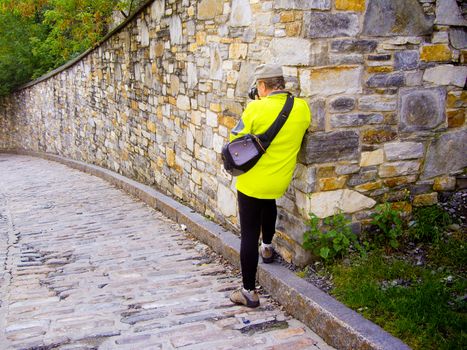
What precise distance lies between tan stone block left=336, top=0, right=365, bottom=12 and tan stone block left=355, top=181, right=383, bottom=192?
4.14 feet

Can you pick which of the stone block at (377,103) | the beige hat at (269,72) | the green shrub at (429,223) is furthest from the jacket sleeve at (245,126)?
the green shrub at (429,223)

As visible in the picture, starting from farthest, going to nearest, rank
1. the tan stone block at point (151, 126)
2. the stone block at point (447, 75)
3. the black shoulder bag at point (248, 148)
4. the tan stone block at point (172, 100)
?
the tan stone block at point (151, 126), the tan stone block at point (172, 100), the stone block at point (447, 75), the black shoulder bag at point (248, 148)

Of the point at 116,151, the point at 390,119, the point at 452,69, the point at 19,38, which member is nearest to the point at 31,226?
the point at 116,151

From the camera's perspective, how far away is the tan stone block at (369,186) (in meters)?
3.88

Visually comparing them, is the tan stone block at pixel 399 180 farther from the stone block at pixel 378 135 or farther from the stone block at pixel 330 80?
the stone block at pixel 330 80

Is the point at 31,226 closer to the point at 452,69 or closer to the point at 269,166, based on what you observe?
the point at 269,166

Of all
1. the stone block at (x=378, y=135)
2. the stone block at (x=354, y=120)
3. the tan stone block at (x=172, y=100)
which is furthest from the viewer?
the tan stone block at (x=172, y=100)

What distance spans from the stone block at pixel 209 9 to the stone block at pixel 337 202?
208cm

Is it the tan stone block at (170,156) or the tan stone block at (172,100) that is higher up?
the tan stone block at (172,100)

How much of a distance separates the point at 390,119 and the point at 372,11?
80 cm

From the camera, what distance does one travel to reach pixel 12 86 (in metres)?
20.0

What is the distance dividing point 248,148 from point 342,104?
0.86 metres

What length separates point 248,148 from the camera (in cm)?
328

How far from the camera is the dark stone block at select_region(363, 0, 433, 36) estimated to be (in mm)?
3645
